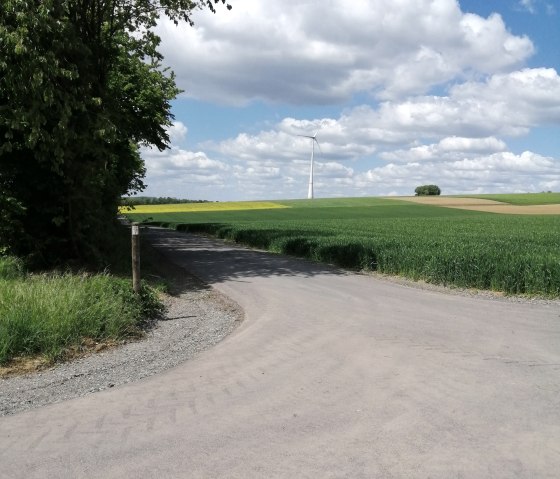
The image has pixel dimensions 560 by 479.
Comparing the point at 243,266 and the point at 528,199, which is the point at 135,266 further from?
the point at 528,199

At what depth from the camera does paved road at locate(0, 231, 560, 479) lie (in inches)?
160

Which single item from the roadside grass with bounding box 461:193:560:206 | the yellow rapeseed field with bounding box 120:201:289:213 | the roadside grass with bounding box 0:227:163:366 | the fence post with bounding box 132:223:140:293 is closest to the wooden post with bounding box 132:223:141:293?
A: the fence post with bounding box 132:223:140:293

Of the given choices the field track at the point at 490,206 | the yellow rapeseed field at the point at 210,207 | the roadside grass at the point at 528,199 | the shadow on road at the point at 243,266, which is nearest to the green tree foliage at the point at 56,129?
the shadow on road at the point at 243,266

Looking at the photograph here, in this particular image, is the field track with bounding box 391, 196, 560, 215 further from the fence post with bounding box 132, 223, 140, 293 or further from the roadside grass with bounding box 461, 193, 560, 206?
the fence post with bounding box 132, 223, 140, 293

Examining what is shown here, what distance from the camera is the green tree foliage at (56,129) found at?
38.3 ft

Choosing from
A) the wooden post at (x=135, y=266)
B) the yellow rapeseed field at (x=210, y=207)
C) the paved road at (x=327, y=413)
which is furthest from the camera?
the yellow rapeseed field at (x=210, y=207)

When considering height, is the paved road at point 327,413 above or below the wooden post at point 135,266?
below

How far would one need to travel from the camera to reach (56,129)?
12117 mm

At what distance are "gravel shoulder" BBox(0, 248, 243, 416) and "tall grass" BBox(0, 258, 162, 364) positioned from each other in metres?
0.36

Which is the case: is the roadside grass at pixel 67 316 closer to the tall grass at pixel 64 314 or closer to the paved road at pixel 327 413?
the tall grass at pixel 64 314

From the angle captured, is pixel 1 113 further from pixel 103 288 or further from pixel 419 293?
pixel 419 293

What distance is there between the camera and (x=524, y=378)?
6129 millimetres

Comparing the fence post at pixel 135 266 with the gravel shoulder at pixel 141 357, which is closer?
the gravel shoulder at pixel 141 357

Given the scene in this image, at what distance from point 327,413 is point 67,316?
438 centimetres
